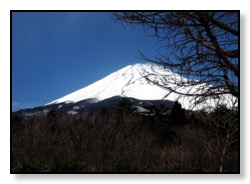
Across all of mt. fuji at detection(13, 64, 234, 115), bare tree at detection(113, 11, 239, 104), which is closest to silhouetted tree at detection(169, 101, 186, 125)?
mt. fuji at detection(13, 64, 234, 115)

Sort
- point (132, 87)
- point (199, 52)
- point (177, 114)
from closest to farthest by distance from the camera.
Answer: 1. point (199, 52)
2. point (132, 87)
3. point (177, 114)

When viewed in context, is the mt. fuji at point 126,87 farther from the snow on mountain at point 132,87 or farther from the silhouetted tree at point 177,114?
the silhouetted tree at point 177,114

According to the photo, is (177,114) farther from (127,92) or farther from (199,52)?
(199,52)

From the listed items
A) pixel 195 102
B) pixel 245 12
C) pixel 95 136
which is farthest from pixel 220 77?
pixel 95 136

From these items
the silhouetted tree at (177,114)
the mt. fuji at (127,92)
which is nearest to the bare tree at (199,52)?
the mt. fuji at (127,92)

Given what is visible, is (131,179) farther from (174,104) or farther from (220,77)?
(220,77)

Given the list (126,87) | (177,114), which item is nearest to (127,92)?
(126,87)

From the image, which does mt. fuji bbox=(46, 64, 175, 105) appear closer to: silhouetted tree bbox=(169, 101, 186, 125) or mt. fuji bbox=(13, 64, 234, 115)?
mt. fuji bbox=(13, 64, 234, 115)
